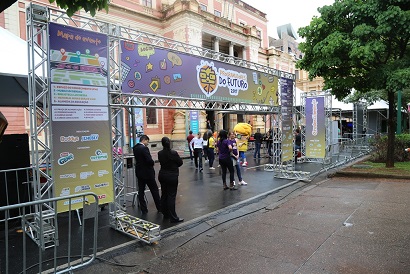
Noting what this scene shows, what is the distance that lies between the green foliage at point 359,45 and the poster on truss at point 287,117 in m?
1.08

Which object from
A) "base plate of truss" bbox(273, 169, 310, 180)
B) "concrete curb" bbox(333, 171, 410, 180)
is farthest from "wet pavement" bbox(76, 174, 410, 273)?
"base plate of truss" bbox(273, 169, 310, 180)

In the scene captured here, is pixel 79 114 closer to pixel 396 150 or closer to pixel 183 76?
pixel 183 76

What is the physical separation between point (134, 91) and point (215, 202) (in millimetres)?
3583

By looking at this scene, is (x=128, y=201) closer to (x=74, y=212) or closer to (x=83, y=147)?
(x=74, y=212)

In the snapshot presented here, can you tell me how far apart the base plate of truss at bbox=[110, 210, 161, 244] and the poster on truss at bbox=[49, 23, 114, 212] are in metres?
0.48

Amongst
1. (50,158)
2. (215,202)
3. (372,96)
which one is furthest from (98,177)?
(372,96)

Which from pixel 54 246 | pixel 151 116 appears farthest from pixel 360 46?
pixel 151 116

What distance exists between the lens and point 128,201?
7.93 m

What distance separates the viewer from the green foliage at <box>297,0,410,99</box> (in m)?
9.27

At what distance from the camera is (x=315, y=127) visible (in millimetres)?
13789

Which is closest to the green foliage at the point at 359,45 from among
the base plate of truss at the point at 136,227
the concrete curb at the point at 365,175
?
the concrete curb at the point at 365,175

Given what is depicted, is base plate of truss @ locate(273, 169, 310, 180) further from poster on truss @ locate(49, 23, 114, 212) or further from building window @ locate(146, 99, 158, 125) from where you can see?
building window @ locate(146, 99, 158, 125)

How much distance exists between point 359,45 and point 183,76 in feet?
20.9

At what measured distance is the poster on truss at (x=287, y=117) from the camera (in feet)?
35.8
